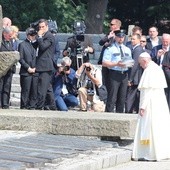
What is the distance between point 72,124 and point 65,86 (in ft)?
15.3

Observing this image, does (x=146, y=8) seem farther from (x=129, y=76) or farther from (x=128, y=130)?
(x=128, y=130)

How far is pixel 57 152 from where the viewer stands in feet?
40.7

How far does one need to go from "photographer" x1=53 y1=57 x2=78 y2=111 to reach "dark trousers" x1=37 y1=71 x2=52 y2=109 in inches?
17.6

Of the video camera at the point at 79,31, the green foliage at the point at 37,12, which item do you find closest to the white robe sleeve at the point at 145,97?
the video camera at the point at 79,31

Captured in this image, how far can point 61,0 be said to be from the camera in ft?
104

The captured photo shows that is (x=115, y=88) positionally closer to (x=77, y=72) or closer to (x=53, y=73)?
(x=77, y=72)

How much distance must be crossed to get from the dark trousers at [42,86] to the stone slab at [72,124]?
312cm

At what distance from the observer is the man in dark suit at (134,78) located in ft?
60.5

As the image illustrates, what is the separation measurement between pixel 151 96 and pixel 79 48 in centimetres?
489

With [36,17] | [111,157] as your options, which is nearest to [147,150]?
[111,157]

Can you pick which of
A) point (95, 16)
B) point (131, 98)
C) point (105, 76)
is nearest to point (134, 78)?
point (131, 98)

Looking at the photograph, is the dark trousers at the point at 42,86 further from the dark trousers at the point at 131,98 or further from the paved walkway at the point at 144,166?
the paved walkway at the point at 144,166

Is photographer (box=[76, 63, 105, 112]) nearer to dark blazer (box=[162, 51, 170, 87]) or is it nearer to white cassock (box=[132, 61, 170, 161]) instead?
dark blazer (box=[162, 51, 170, 87])

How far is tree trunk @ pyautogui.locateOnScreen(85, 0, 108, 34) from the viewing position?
29.8 m
